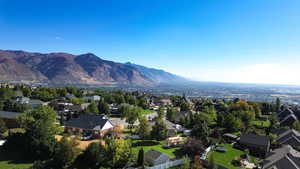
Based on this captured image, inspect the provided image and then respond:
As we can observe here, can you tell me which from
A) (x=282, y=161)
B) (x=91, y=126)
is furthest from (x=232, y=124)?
(x=91, y=126)

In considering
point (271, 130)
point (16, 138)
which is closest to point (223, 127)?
point (271, 130)

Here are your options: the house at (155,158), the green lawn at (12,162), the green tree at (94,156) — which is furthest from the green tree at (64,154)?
the house at (155,158)

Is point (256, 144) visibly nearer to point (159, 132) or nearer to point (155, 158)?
point (159, 132)

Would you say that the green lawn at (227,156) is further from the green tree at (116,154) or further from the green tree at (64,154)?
the green tree at (64,154)

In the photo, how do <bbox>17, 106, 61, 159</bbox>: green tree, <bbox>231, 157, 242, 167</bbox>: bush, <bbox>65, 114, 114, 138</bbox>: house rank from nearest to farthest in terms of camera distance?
1. <bbox>17, 106, 61, 159</bbox>: green tree
2. <bbox>231, 157, 242, 167</bbox>: bush
3. <bbox>65, 114, 114, 138</bbox>: house

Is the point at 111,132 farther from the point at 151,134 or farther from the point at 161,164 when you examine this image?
the point at 161,164

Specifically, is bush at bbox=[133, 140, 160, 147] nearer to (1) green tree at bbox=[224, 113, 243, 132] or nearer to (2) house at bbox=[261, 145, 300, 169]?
(2) house at bbox=[261, 145, 300, 169]

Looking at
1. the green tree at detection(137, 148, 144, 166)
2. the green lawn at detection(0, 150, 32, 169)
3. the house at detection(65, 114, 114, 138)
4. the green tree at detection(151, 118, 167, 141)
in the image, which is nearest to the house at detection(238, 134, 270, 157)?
the green tree at detection(151, 118, 167, 141)

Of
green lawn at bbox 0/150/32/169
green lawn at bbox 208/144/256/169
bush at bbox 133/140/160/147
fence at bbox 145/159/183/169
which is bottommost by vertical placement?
green lawn at bbox 208/144/256/169
